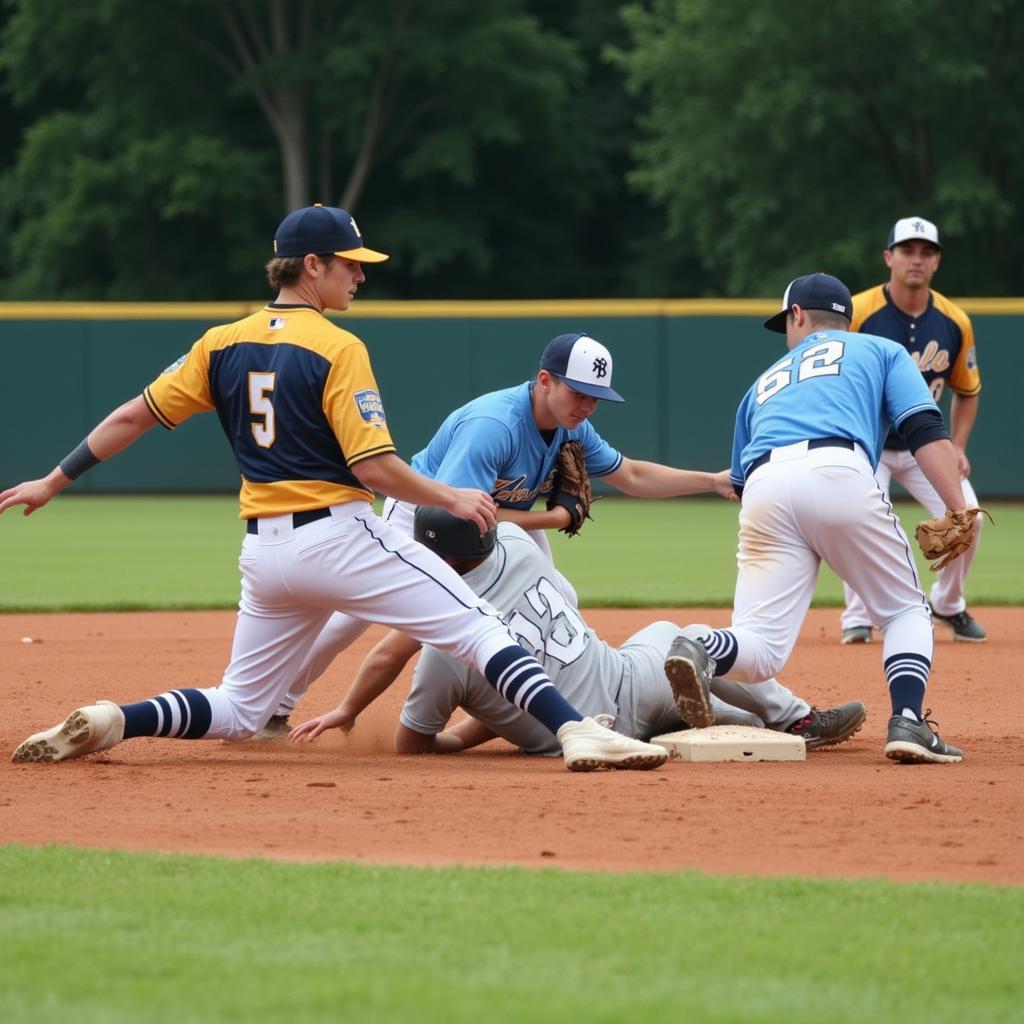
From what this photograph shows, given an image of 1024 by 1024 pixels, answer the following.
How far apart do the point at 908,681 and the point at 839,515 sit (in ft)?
1.92

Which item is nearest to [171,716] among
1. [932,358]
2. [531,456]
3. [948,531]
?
[531,456]

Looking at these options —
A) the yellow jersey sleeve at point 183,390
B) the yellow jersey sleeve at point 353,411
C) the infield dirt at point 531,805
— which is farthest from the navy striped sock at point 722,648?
the yellow jersey sleeve at point 183,390

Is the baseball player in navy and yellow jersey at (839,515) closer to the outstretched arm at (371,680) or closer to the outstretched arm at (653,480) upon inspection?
the outstretched arm at (653,480)

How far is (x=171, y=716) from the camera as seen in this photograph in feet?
18.5

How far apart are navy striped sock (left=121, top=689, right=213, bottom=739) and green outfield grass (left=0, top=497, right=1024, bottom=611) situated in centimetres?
547

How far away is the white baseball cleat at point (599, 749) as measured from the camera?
542cm

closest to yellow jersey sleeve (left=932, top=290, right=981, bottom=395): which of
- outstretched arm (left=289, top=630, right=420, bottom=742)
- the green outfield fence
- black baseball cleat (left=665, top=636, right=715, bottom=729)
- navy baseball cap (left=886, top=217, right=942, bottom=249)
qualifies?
navy baseball cap (left=886, top=217, right=942, bottom=249)

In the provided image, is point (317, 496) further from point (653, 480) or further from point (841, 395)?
point (653, 480)

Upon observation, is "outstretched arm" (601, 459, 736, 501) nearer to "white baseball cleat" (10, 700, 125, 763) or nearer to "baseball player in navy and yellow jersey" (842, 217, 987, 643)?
"white baseball cleat" (10, 700, 125, 763)

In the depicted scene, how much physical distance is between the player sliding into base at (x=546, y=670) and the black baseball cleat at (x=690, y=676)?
0.02 metres

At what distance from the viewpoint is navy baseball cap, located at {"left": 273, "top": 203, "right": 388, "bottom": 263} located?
5.54 meters

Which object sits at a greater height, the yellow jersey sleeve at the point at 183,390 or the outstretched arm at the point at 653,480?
the yellow jersey sleeve at the point at 183,390

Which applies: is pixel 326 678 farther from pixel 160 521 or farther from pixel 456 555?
pixel 160 521

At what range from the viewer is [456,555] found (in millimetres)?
5773
